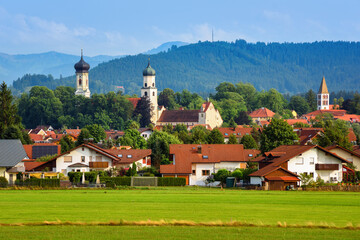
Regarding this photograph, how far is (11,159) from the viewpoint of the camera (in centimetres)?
7106

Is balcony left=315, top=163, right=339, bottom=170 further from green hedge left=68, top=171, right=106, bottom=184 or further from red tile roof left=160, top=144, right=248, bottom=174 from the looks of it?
green hedge left=68, top=171, right=106, bottom=184

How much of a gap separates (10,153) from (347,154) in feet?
108

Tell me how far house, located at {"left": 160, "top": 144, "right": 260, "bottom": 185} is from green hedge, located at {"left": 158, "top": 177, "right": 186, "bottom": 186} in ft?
16.6

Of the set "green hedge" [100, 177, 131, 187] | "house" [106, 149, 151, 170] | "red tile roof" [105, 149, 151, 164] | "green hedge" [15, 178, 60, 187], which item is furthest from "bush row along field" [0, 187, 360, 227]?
"red tile roof" [105, 149, 151, 164]

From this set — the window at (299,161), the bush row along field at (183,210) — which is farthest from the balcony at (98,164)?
the bush row along field at (183,210)

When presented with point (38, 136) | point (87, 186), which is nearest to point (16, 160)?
point (87, 186)

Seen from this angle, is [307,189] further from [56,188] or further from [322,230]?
[322,230]

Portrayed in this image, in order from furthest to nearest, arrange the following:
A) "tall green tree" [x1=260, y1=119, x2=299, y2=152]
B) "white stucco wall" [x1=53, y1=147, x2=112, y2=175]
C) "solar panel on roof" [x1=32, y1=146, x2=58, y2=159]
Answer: "solar panel on roof" [x1=32, y1=146, x2=58, y2=159] < "tall green tree" [x1=260, y1=119, x2=299, y2=152] < "white stucco wall" [x1=53, y1=147, x2=112, y2=175]

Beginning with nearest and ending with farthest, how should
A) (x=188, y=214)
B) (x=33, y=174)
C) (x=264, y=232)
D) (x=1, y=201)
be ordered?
(x=264, y=232)
(x=188, y=214)
(x=1, y=201)
(x=33, y=174)

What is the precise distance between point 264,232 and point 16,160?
48.8 meters

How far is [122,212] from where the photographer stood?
33500mm

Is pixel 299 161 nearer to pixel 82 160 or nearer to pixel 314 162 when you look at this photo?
pixel 314 162

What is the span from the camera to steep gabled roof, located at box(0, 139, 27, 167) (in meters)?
70.1

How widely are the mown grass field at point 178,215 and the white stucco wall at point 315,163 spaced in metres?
24.6
